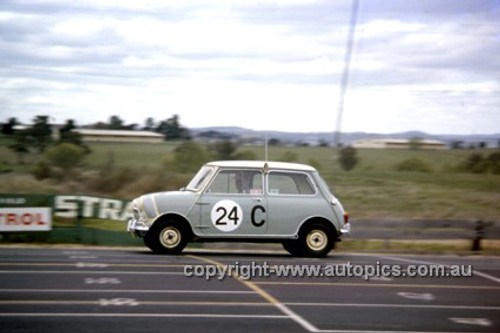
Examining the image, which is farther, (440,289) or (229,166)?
(229,166)

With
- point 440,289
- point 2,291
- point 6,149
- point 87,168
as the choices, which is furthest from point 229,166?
point 6,149

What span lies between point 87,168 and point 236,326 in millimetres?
36639

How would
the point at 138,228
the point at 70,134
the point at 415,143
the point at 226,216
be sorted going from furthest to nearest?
the point at 415,143, the point at 70,134, the point at 226,216, the point at 138,228

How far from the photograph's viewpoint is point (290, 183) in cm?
1839

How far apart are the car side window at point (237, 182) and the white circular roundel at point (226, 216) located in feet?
1.01

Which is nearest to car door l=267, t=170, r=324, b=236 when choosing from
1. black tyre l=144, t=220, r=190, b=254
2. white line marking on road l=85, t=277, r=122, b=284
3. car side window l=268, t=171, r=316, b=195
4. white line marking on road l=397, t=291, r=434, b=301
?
car side window l=268, t=171, r=316, b=195

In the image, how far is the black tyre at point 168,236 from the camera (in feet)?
57.4

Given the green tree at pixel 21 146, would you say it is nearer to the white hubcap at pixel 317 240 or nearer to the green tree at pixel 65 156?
the green tree at pixel 65 156

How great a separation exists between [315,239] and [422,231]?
25.0 ft

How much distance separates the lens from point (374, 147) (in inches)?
2154

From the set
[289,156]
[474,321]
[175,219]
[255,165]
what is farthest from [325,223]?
[289,156]

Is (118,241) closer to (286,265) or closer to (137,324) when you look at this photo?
(286,265)

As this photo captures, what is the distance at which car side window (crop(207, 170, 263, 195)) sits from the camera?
17.8 meters

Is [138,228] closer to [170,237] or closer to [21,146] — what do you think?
[170,237]
